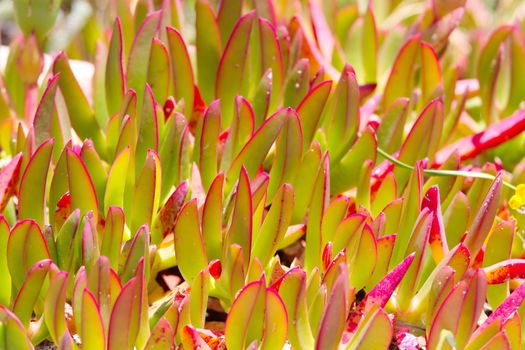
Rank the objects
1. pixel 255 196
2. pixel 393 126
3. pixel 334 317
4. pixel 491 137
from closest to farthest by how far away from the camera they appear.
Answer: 1. pixel 334 317
2. pixel 255 196
3. pixel 393 126
4. pixel 491 137

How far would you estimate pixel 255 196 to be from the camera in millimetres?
1389

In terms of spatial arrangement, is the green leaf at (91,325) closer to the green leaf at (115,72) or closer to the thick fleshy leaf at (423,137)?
the green leaf at (115,72)

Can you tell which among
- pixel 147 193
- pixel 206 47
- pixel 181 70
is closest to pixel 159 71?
pixel 181 70

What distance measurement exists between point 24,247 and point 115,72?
492mm

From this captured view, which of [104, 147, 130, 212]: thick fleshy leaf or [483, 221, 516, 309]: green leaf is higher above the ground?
[104, 147, 130, 212]: thick fleshy leaf

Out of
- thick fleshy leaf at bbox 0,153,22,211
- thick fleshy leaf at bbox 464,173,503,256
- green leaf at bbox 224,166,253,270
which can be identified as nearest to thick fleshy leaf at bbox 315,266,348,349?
green leaf at bbox 224,166,253,270

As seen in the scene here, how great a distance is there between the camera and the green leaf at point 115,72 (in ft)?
5.37

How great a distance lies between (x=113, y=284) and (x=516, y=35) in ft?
3.67

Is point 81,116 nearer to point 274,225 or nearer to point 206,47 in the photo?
point 206,47

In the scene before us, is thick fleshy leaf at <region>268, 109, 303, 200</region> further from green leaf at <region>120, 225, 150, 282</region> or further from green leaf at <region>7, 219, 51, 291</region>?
green leaf at <region>7, 219, 51, 291</region>

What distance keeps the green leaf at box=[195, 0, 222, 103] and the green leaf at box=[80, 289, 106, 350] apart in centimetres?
76

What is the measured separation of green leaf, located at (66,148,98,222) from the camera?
1350mm

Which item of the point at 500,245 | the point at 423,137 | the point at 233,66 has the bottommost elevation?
the point at 500,245

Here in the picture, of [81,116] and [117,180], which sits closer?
[117,180]
